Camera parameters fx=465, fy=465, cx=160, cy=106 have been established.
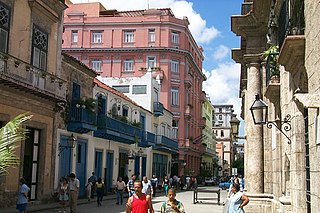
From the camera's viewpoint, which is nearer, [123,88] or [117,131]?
[117,131]

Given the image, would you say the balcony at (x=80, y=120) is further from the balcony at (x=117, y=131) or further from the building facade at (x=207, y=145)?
the building facade at (x=207, y=145)

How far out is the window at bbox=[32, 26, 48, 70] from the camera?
20188 mm

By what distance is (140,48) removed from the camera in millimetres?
50875

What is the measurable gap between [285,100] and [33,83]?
40.4ft

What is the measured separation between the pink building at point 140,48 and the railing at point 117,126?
17339 mm

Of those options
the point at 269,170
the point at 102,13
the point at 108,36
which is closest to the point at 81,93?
the point at 269,170

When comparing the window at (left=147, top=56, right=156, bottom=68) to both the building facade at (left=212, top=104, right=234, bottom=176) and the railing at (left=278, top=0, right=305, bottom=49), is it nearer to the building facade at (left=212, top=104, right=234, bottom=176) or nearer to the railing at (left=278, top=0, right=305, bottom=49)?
the railing at (left=278, top=0, right=305, bottom=49)

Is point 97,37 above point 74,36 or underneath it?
underneath

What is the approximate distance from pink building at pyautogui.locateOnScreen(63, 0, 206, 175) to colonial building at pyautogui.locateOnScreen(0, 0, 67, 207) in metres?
28.7

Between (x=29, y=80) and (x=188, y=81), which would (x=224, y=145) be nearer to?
(x=188, y=81)

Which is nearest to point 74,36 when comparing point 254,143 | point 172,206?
point 254,143

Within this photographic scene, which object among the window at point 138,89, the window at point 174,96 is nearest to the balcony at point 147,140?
the window at point 138,89

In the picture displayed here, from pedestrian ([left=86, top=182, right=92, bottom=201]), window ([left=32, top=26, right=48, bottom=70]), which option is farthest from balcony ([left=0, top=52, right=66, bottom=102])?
pedestrian ([left=86, top=182, right=92, bottom=201])

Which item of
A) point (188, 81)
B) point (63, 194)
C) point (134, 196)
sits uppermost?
point (188, 81)
